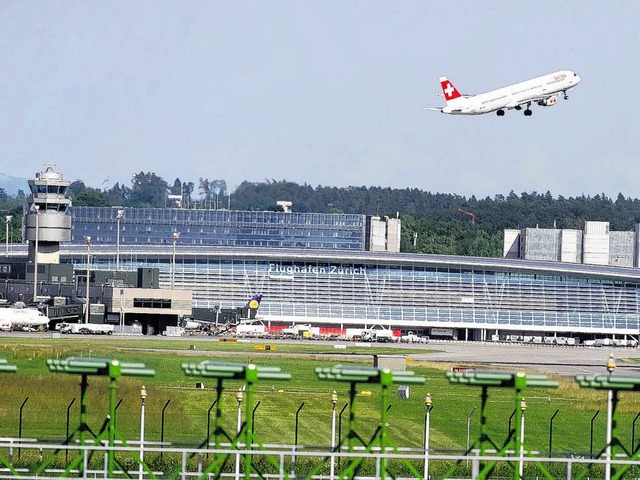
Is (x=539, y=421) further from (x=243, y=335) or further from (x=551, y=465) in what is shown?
(x=243, y=335)

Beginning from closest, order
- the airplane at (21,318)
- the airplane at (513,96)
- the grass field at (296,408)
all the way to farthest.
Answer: the grass field at (296,408) < the airplane at (513,96) < the airplane at (21,318)

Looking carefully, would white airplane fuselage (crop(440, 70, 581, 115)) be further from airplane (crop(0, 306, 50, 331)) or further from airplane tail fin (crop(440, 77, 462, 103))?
airplane (crop(0, 306, 50, 331))

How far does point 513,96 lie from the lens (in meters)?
152

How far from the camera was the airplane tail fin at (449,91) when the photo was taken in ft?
529

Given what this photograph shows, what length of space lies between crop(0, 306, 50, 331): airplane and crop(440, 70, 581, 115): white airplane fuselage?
5927 cm

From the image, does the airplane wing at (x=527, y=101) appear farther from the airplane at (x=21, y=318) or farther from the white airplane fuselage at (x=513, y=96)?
the airplane at (x=21, y=318)

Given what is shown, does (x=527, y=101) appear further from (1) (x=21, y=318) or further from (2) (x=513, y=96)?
(1) (x=21, y=318)

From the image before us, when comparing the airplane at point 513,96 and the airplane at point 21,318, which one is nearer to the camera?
the airplane at point 513,96

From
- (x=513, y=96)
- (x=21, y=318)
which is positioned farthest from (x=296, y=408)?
(x=21, y=318)

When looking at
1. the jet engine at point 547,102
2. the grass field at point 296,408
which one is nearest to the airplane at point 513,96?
the jet engine at point 547,102

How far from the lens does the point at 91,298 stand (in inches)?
7662

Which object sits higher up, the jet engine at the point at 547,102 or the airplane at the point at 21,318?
the jet engine at the point at 547,102

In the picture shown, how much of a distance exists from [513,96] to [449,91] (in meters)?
11.8

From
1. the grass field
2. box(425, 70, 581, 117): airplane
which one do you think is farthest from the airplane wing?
the grass field
